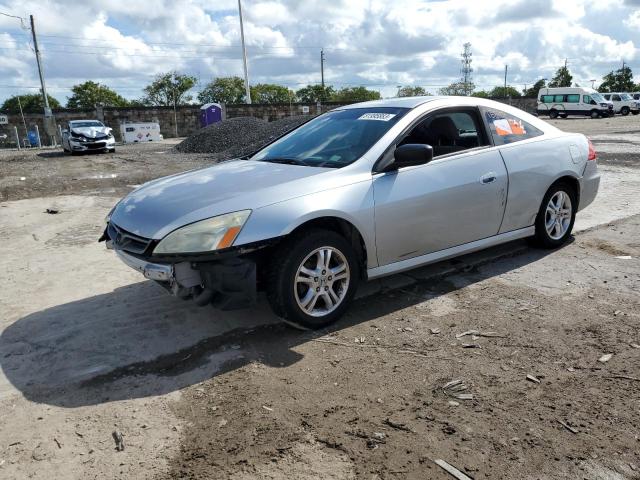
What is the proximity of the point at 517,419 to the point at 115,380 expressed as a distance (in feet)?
7.73

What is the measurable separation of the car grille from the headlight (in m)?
0.19

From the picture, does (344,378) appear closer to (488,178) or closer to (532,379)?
(532,379)

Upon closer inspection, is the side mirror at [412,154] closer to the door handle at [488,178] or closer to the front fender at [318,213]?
the front fender at [318,213]

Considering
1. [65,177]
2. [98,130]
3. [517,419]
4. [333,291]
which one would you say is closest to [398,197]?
[333,291]

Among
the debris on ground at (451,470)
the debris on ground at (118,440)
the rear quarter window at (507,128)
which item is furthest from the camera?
the rear quarter window at (507,128)

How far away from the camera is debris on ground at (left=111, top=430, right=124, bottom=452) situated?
266 centimetres

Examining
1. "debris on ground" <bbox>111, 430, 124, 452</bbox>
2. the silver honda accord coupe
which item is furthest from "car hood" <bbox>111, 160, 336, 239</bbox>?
"debris on ground" <bbox>111, 430, 124, 452</bbox>

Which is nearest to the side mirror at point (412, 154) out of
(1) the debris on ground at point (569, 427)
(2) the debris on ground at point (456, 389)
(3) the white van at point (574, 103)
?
(2) the debris on ground at point (456, 389)

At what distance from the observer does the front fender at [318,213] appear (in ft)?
11.5

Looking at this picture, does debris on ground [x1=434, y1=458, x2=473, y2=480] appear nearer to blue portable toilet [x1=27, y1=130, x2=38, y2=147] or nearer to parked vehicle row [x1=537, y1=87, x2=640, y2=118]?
blue portable toilet [x1=27, y1=130, x2=38, y2=147]

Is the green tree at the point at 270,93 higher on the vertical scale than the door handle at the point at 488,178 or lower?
higher

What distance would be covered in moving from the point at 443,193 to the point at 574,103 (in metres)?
45.8

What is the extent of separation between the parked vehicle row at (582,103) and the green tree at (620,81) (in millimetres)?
45237

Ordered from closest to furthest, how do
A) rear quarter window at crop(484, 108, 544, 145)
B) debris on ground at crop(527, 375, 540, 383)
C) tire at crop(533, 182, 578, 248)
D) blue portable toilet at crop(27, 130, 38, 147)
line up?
debris on ground at crop(527, 375, 540, 383)
rear quarter window at crop(484, 108, 544, 145)
tire at crop(533, 182, 578, 248)
blue portable toilet at crop(27, 130, 38, 147)
